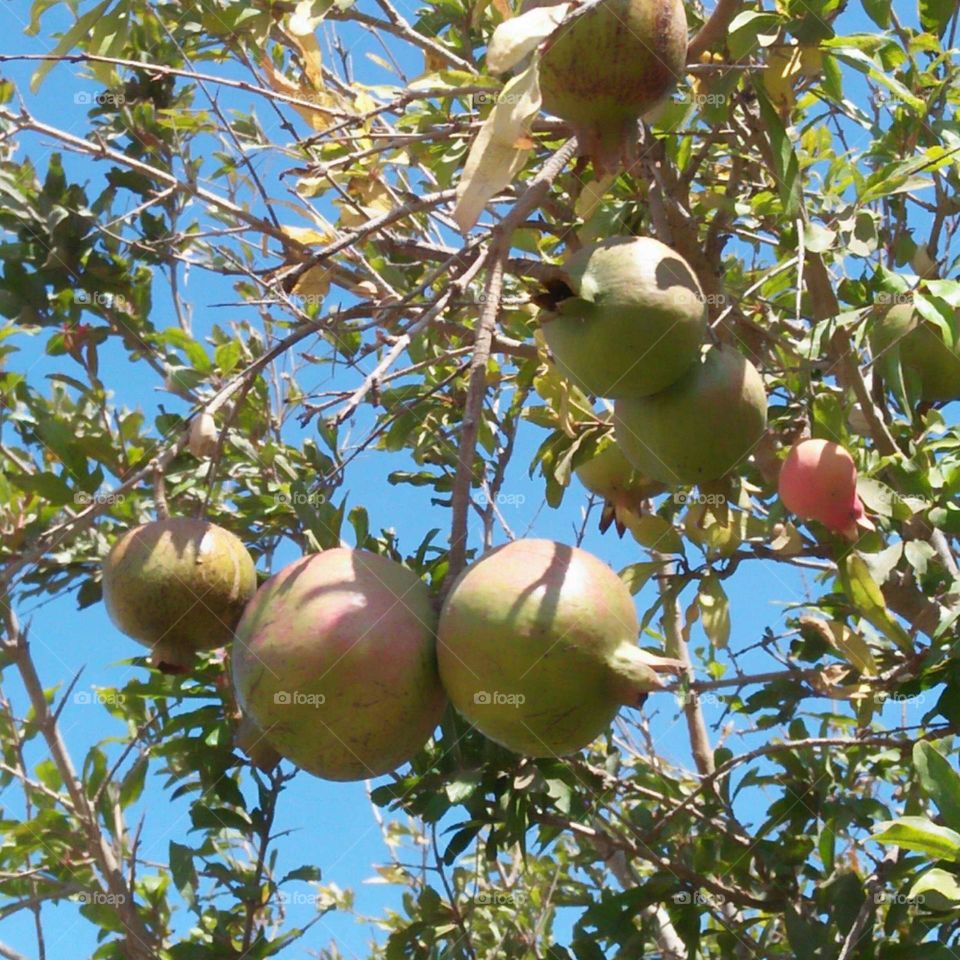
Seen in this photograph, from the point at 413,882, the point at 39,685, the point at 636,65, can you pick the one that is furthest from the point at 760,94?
the point at 413,882

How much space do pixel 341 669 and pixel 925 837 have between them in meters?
0.78

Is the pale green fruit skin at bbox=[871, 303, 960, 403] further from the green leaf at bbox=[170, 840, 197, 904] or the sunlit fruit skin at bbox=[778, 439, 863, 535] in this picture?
the green leaf at bbox=[170, 840, 197, 904]

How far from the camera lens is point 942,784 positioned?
4.99ft

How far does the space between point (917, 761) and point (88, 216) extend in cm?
260

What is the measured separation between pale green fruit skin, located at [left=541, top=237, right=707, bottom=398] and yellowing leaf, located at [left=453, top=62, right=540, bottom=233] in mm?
318

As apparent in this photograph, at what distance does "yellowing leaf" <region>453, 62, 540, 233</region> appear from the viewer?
126 cm

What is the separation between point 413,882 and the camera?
12.0ft

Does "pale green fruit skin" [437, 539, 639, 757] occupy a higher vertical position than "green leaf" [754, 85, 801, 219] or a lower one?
lower

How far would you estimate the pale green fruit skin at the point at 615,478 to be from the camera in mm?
2312

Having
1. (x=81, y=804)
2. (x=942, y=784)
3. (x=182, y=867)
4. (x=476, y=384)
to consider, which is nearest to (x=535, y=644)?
(x=476, y=384)

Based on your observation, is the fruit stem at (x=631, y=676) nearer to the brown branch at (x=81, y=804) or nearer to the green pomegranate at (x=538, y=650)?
the green pomegranate at (x=538, y=650)

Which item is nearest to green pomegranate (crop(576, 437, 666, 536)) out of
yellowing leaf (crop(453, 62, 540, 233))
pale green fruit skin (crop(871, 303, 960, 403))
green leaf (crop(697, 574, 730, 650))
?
green leaf (crop(697, 574, 730, 650))

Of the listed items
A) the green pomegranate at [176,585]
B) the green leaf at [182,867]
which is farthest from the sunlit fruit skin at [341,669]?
the green leaf at [182,867]

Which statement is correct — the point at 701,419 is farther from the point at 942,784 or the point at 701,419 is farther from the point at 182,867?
the point at 182,867
